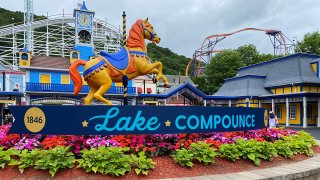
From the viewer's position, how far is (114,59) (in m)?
9.90

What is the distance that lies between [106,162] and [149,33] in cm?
601

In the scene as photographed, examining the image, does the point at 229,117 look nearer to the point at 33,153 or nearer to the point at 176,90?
the point at 33,153

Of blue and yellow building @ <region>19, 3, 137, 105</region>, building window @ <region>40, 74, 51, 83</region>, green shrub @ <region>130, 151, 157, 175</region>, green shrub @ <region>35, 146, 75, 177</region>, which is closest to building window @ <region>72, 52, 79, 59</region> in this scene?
blue and yellow building @ <region>19, 3, 137, 105</region>

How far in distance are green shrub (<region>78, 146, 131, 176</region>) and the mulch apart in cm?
12

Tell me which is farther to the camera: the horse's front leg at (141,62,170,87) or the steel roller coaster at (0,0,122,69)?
the steel roller coaster at (0,0,122,69)

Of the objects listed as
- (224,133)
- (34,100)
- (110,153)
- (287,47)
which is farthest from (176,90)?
(287,47)

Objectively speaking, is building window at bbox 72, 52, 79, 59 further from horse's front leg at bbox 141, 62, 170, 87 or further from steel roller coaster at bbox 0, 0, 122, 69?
horse's front leg at bbox 141, 62, 170, 87

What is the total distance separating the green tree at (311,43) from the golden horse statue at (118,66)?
43.1 metres

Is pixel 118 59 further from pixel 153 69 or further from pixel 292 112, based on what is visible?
pixel 292 112

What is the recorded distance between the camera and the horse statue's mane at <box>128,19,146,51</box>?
Result: 10297 mm

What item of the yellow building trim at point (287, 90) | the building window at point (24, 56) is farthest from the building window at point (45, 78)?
the yellow building trim at point (287, 90)

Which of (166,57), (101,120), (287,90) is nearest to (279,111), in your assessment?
(287,90)

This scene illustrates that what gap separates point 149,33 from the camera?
10.6 m

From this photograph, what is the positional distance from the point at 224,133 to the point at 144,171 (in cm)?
348
